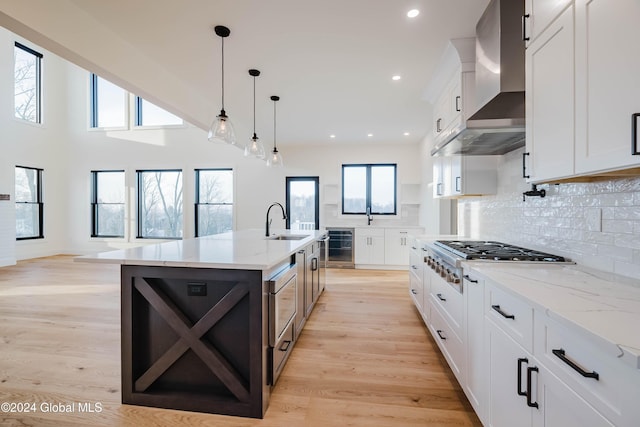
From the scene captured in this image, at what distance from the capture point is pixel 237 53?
9.12 ft

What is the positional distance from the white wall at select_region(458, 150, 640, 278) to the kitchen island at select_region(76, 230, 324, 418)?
1.80 metres

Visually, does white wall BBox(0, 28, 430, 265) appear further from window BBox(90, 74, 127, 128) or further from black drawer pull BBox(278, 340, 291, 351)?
black drawer pull BBox(278, 340, 291, 351)

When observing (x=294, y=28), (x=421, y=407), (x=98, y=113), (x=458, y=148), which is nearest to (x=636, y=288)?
(x=421, y=407)

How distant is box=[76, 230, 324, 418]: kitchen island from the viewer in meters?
1.72

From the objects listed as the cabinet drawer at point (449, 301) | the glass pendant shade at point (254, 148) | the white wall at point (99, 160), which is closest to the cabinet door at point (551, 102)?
the cabinet drawer at point (449, 301)

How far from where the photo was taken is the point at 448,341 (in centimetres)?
211

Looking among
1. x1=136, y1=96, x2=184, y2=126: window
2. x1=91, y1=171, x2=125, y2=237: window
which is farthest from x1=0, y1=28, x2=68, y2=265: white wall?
x1=136, y1=96, x2=184, y2=126: window

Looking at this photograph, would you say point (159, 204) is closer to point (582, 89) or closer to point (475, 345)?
point (475, 345)

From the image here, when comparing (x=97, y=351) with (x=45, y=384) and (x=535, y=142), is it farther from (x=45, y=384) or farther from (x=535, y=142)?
(x=535, y=142)

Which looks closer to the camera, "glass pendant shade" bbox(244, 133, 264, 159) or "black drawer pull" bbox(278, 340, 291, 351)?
"black drawer pull" bbox(278, 340, 291, 351)

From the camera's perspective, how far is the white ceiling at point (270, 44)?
2.12m

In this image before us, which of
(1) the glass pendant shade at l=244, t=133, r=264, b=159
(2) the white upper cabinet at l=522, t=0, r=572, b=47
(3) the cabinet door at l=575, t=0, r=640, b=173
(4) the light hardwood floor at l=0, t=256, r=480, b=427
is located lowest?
(4) the light hardwood floor at l=0, t=256, r=480, b=427

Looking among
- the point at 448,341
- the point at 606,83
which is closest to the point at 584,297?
the point at 606,83

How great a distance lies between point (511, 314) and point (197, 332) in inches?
66.8
